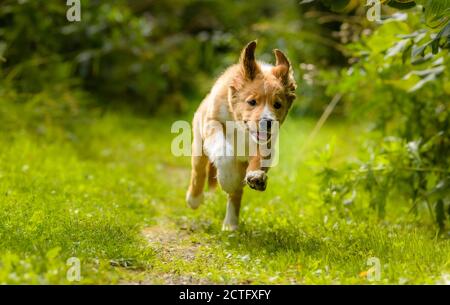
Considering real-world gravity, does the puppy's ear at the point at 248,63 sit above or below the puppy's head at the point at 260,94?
above

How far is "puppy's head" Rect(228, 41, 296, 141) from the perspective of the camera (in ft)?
18.7

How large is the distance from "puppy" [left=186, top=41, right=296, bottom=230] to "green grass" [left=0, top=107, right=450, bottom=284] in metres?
0.53

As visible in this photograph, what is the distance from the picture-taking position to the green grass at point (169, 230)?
4742 mm

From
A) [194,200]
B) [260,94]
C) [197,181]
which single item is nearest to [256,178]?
[260,94]

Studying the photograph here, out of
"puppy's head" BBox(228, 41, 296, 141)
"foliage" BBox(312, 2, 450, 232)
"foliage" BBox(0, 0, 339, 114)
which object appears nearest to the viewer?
"puppy's head" BBox(228, 41, 296, 141)

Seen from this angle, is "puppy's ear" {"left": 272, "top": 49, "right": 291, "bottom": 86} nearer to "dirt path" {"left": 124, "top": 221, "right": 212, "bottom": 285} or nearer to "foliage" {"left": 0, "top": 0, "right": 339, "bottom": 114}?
"dirt path" {"left": 124, "top": 221, "right": 212, "bottom": 285}

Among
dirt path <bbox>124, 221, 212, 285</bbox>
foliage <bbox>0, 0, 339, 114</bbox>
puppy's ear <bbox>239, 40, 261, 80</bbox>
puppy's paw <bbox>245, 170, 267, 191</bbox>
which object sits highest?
foliage <bbox>0, 0, 339, 114</bbox>

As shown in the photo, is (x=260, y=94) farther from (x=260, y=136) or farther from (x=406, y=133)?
(x=406, y=133)

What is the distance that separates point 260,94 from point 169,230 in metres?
1.59

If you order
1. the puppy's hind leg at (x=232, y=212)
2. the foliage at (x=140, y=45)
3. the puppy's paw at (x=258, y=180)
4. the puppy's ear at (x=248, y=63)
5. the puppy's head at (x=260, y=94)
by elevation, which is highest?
the foliage at (x=140, y=45)

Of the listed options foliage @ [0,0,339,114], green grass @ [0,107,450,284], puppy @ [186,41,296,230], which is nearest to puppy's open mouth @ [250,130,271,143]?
puppy @ [186,41,296,230]

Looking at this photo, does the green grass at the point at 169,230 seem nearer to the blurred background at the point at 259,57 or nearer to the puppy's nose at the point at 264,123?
the blurred background at the point at 259,57

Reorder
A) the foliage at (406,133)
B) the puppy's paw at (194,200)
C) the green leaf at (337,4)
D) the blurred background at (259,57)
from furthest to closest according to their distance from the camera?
the blurred background at (259,57) → the puppy's paw at (194,200) → the foliage at (406,133) → the green leaf at (337,4)

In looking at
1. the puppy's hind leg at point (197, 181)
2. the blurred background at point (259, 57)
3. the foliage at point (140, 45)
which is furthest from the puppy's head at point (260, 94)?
the foliage at point (140, 45)
